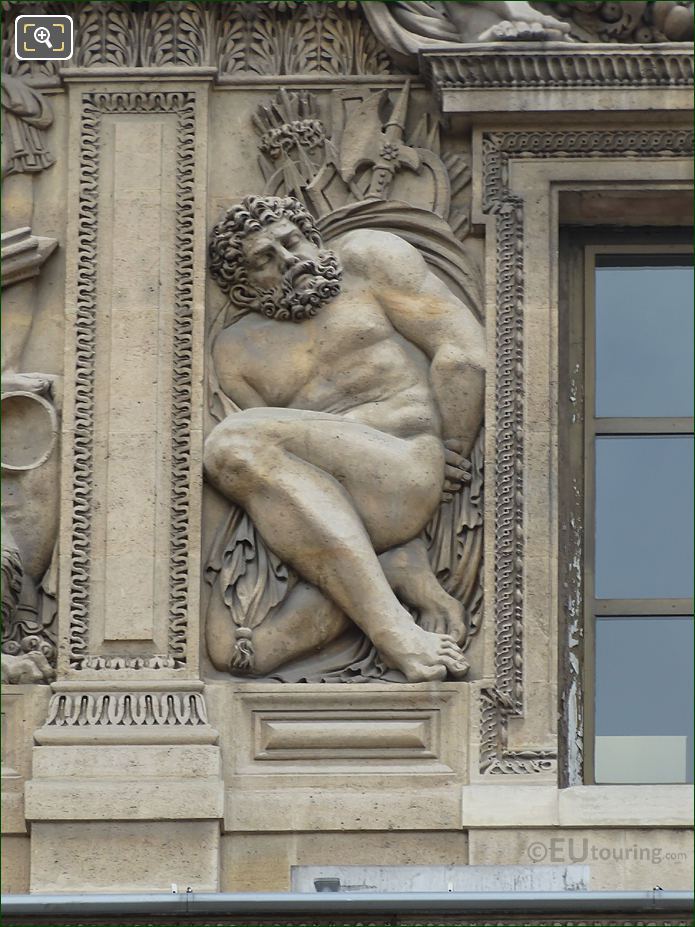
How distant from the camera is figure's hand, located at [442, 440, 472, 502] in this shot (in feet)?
53.8

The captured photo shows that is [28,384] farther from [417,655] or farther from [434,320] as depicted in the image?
[417,655]

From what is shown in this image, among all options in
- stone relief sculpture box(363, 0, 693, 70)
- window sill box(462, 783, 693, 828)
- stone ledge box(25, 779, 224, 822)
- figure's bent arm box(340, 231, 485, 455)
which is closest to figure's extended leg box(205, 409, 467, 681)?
figure's bent arm box(340, 231, 485, 455)

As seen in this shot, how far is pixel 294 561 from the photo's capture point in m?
16.2

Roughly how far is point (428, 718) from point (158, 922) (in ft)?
→ 5.41

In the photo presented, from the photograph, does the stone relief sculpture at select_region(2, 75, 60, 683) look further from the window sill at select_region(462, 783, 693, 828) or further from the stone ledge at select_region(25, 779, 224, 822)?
the window sill at select_region(462, 783, 693, 828)

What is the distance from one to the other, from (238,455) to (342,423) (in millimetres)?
503

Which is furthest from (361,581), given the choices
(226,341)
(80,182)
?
(80,182)

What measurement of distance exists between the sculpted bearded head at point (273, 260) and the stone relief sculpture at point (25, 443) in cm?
83

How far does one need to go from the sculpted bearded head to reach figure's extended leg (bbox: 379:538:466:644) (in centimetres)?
129

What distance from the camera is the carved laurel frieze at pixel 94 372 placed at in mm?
16156

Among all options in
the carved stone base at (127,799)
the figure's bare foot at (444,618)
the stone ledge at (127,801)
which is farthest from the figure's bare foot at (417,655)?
the stone ledge at (127,801)

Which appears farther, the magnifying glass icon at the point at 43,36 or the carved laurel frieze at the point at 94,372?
the magnifying glass icon at the point at 43,36

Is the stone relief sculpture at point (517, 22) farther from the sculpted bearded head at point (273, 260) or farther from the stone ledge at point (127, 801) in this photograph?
the stone ledge at point (127, 801)

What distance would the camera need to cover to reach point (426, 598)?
639 inches
